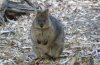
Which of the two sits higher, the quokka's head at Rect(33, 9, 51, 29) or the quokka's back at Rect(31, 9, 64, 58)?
the quokka's head at Rect(33, 9, 51, 29)

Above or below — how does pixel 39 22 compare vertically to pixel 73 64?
above

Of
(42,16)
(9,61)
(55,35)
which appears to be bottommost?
(9,61)

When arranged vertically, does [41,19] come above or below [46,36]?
above

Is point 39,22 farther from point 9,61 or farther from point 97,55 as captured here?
point 97,55

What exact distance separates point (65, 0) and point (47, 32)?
516cm

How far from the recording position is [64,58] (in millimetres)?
5602

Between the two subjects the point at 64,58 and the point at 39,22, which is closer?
the point at 39,22

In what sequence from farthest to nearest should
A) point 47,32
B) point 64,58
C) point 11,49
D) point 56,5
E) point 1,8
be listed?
point 56,5, point 1,8, point 11,49, point 64,58, point 47,32

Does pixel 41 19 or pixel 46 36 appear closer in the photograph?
pixel 41 19

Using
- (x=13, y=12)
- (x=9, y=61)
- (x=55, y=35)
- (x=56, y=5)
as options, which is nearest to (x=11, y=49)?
(x=9, y=61)

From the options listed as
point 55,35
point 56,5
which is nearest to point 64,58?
point 55,35

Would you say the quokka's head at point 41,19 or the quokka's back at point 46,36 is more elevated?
the quokka's head at point 41,19

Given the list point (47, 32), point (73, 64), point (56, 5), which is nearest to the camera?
point (73, 64)

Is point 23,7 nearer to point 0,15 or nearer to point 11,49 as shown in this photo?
point 0,15
